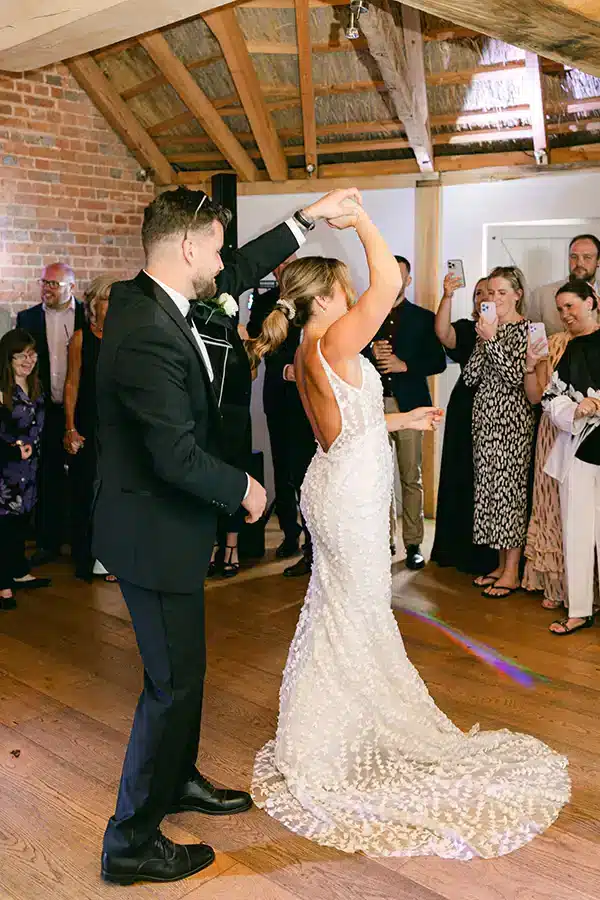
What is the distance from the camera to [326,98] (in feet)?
20.8

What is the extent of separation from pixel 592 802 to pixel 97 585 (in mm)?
3208

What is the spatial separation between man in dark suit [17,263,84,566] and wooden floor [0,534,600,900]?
1.90 ft

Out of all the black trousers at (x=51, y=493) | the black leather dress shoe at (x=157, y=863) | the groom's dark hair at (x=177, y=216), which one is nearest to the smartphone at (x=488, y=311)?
the groom's dark hair at (x=177, y=216)

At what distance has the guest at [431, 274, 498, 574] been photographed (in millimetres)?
5137

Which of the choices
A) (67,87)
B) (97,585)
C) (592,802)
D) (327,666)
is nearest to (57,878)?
(327,666)

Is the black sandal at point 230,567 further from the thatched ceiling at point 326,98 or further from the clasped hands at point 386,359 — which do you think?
the thatched ceiling at point 326,98

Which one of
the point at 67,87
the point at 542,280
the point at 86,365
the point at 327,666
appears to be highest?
the point at 67,87

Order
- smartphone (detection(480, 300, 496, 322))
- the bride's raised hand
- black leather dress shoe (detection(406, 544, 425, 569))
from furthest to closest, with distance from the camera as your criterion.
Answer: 1. black leather dress shoe (detection(406, 544, 425, 569))
2. smartphone (detection(480, 300, 496, 322))
3. the bride's raised hand

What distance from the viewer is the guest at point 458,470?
5137mm

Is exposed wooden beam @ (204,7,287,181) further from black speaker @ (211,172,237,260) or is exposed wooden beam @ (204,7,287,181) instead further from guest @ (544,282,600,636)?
guest @ (544,282,600,636)

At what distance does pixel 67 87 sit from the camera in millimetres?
6836

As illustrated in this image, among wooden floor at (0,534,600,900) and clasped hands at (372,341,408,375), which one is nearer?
wooden floor at (0,534,600,900)

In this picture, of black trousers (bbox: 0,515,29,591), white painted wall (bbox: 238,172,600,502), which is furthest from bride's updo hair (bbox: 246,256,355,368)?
white painted wall (bbox: 238,172,600,502)

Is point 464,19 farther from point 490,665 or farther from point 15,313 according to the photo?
point 15,313
